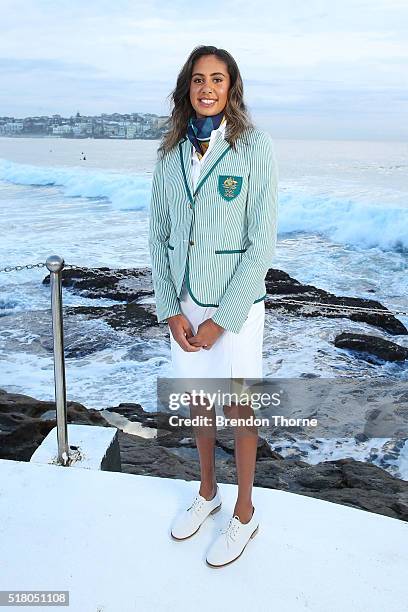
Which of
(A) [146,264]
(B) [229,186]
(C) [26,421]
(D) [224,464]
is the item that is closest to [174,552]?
(B) [229,186]

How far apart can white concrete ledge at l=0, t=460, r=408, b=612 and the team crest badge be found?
3.38 feet

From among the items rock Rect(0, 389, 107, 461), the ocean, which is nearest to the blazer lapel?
rock Rect(0, 389, 107, 461)

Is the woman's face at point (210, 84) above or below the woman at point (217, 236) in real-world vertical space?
above

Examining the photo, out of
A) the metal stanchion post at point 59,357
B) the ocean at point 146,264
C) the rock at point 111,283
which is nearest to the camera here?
the metal stanchion post at point 59,357

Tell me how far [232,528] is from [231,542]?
50mm

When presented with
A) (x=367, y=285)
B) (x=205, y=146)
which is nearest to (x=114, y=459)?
(x=205, y=146)

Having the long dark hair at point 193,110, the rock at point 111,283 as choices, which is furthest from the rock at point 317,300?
the long dark hair at point 193,110

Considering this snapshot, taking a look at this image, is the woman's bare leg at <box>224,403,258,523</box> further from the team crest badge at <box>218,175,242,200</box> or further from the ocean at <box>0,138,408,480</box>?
the ocean at <box>0,138,408,480</box>

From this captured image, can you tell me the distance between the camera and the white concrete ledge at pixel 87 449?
2.23 meters

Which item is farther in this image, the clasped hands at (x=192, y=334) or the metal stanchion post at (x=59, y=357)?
the metal stanchion post at (x=59, y=357)

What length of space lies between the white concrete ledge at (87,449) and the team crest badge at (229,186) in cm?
113

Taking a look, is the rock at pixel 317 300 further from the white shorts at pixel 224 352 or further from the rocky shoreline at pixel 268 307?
the white shorts at pixel 224 352

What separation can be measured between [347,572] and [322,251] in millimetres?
12158

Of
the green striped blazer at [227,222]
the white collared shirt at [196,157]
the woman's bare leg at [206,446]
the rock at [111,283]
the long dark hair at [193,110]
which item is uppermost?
the long dark hair at [193,110]
